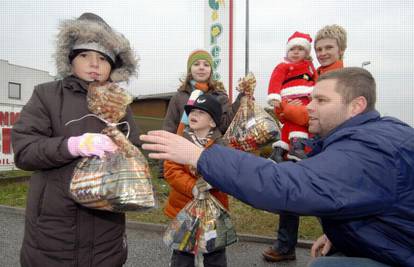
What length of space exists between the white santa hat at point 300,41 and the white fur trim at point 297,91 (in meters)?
0.45

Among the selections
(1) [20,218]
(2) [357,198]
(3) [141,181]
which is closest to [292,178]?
(2) [357,198]

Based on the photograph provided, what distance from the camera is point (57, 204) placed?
203 cm

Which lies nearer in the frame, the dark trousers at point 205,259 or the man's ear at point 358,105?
the man's ear at point 358,105

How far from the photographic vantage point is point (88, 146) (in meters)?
1.92

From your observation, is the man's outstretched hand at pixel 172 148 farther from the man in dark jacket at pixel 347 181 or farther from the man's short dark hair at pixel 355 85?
→ the man's short dark hair at pixel 355 85

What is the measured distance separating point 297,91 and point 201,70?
0.96 m

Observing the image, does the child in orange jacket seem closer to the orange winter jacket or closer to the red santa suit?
the orange winter jacket

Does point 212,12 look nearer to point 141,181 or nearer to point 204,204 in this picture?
point 204,204

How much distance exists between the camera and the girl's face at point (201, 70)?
3508mm

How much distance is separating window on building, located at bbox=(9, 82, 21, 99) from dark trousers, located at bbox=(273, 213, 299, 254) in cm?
2822

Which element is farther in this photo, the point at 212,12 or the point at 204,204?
the point at 212,12

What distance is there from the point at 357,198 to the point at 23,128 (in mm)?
1766

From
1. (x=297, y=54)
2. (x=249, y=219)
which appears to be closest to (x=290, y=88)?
(x=297, y=54)

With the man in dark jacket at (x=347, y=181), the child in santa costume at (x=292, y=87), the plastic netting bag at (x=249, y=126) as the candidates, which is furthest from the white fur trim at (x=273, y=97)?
the man in dark jacket at (x=347, y=181)
